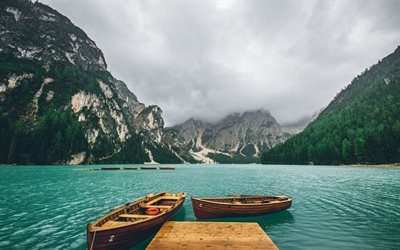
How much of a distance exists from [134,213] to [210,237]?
27.5 feet

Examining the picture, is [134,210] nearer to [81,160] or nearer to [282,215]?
[282,215]

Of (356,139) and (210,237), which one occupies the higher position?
(356,139)

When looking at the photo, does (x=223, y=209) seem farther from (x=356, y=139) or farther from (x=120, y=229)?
(x=356, y=139)

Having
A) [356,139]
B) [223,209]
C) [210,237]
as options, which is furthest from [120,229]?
[356,139]

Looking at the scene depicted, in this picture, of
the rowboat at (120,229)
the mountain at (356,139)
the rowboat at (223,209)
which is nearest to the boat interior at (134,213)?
the rowboat at (120,229)

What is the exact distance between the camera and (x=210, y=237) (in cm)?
1259

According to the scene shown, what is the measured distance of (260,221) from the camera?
20.5 meters

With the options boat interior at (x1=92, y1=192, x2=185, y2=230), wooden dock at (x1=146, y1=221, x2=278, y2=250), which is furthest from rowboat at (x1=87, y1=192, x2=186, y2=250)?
wooden dock at (x1=146, y1=221, x2=278, y2=250)

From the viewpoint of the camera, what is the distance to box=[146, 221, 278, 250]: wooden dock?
11193mm

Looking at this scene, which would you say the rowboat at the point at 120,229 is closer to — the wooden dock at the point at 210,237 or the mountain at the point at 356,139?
the wooden dock at the point at 210,237

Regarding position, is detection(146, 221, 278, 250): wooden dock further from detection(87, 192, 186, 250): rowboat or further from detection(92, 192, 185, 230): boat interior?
detection(92, 192, 185, 230): boat interior

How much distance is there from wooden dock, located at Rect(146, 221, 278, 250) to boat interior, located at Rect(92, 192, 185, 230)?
223 centimetres

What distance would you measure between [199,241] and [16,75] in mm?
242905

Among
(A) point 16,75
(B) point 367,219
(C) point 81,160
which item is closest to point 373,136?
(B) point 367,219
